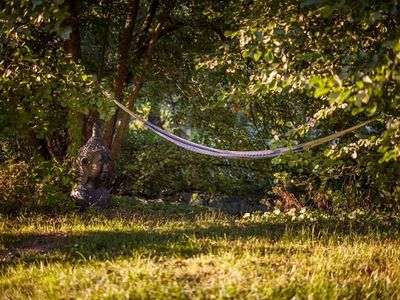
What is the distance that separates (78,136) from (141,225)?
314cm

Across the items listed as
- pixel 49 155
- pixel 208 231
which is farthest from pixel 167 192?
pixel 208 231

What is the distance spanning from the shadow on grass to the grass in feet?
0.04

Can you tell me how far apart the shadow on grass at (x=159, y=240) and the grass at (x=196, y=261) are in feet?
0.04

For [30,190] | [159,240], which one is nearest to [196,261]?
[159,240]

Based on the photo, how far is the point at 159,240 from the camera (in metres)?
5.77

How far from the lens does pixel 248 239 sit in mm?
5816

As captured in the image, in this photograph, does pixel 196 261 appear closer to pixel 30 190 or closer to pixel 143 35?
pixel 30 190

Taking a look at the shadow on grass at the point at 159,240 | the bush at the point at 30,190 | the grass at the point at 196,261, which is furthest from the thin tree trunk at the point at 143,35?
the shadow on grass at the point at 159,240

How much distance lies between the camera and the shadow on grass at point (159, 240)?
5.22 metres

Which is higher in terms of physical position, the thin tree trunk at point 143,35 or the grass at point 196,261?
the thin tree trunk at point 143,35

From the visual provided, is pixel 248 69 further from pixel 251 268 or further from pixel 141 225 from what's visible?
pixel 251 268

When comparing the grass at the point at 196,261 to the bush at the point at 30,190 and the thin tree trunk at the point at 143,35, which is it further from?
the thin tree trunk at the point at 143,35

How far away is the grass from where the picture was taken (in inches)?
164

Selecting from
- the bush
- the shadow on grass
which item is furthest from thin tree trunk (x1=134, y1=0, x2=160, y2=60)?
the shadow on grass
